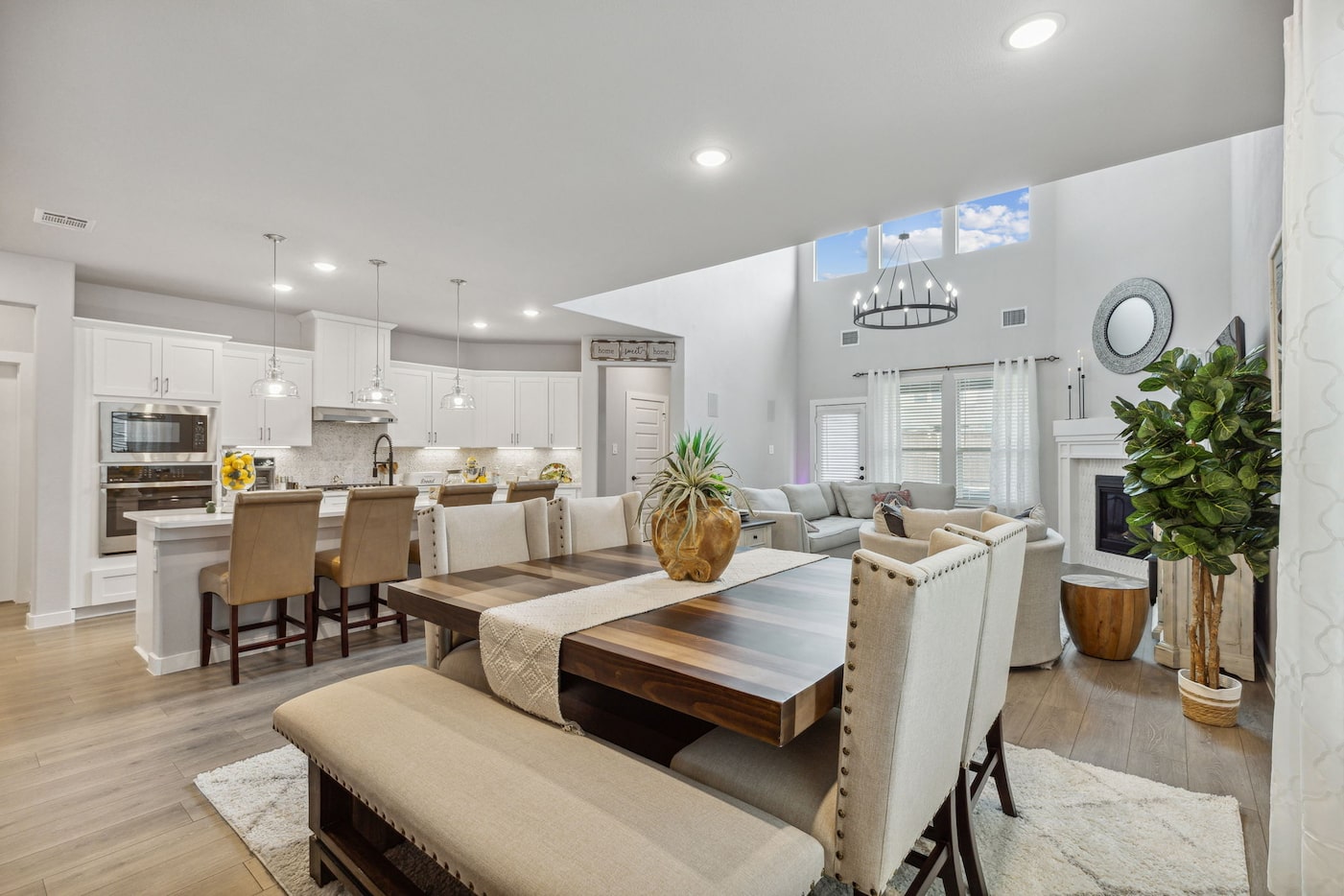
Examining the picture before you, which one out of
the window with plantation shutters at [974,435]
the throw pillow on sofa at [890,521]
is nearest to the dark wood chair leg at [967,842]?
the throw pillow on sofa at [890,521]

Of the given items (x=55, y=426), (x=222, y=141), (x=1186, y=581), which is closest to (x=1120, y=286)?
(x=1186, y=581)

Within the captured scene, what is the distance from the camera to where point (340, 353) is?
6059 mm

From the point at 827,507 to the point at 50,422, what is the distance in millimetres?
6830

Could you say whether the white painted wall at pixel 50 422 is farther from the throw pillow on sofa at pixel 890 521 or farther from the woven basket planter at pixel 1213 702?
the woven basket planter at pixel 1213 702

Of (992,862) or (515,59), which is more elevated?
(515,59)

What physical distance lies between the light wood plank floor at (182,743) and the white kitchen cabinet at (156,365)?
190cm

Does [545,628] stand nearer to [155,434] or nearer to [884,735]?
[884,735]

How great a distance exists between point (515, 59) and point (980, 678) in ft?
7.87

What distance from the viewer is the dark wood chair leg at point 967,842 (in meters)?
1.53

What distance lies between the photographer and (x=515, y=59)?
7.22 ft

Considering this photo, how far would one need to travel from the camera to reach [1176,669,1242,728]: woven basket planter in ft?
8.64

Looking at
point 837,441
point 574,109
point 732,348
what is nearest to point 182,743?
point 574,109

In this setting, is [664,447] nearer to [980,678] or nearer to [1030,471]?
[1030,471]

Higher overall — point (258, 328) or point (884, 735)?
point (258, 328)
